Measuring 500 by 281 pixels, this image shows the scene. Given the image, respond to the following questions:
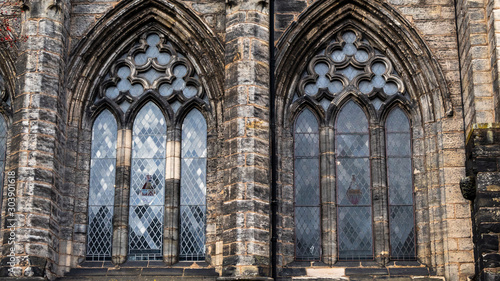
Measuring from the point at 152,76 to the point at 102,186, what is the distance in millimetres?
2396

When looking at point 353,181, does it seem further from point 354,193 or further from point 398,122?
point 398,122

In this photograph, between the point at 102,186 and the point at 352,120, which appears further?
the point at 352,120

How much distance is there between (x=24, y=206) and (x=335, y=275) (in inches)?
220

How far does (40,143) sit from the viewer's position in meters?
16.4

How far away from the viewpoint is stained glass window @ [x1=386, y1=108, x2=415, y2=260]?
16938mm

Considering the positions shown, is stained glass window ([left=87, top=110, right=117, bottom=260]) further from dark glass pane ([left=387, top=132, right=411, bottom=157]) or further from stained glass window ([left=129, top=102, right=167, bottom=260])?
dark glass pane ([left=387, top=132, right=411, bottom=157])

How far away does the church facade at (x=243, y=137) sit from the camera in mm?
16266

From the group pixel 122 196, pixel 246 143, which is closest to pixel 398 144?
pixel 246 143

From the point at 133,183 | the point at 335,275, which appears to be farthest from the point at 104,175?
the point at 335,275

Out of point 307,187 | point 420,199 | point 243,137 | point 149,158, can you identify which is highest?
point 243,137

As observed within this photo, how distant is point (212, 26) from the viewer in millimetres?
17875

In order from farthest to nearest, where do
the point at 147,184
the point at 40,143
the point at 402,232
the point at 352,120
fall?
the point at 352,120 → the point at 147,184 → the point at 402,232 → the point at 40,143

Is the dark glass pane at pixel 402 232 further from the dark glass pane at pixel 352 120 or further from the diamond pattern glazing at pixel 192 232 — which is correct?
the diamond pattern glazing at pixel 192 232

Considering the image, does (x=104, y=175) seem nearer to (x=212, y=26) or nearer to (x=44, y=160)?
(x=44, y=160)
